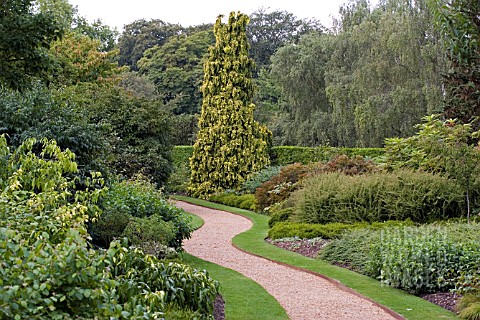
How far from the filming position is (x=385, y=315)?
7422 millimetres

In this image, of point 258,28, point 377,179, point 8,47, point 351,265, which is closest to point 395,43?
point 377,179

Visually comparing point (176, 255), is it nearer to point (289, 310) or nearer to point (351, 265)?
point (289, 310)

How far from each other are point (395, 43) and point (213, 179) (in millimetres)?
10090

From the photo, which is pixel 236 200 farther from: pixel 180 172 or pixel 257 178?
pixel 180 172

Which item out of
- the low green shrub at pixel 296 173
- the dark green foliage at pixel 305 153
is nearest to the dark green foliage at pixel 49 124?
the low green shrub at pixel 296 173

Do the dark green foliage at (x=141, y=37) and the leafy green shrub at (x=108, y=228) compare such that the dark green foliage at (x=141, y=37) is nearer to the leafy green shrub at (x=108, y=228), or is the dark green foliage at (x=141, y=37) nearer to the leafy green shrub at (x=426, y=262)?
the leafy green shrub at (x=108, y=228)

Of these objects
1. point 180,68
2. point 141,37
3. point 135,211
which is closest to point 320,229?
point 135,211

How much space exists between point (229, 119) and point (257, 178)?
277 cm

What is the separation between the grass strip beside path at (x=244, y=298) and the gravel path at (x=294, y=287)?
18 centimetres

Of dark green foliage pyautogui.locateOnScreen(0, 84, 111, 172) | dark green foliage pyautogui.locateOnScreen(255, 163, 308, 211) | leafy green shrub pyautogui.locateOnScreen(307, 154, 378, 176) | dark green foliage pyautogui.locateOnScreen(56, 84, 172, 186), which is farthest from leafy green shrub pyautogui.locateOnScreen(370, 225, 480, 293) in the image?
dark green foliage pyautogui.locateOnScreen(56, 84, 172, 186)

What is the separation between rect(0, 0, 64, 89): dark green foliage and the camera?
9.66 meters

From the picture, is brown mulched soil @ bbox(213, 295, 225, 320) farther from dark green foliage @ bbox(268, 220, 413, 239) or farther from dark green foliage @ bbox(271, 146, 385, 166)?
dark green foliage @ bbox(271, 146, 385, 166)

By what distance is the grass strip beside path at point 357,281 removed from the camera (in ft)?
24.6

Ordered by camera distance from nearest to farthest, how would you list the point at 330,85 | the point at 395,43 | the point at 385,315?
the point at 385,315
the point at 395,43
the point at 330,85
